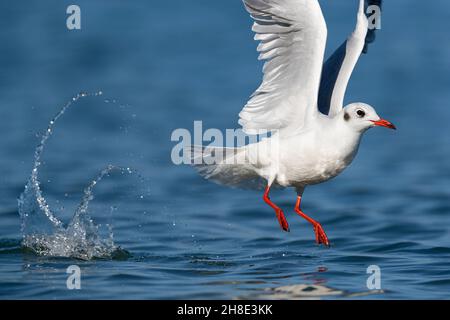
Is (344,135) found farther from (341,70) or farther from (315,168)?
(341,70)

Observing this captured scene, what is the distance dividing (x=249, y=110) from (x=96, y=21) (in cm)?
1349

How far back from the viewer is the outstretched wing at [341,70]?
9.26 meters

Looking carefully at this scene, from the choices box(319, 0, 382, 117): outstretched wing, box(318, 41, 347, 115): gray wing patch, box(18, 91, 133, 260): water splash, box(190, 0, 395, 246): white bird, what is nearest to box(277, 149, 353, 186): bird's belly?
box(190, 0, 395, 246): white bird

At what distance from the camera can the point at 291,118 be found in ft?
28.7

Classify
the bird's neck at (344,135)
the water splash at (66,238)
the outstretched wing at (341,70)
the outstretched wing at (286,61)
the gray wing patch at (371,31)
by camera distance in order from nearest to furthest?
1. the outstretched wing at (286,61)
2. the bird's neck at (344,135)
3. the water splash at (66,238)
4. the outstretched wing at (341,70)
5. the gray wing patch at (371,31)

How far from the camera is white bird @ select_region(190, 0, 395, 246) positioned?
26.7ft

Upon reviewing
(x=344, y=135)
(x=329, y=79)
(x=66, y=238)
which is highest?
(x=329, y=79)

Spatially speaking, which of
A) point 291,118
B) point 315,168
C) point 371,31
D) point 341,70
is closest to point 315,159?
point 315,168

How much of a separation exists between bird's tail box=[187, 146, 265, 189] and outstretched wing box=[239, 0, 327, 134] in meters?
0.30

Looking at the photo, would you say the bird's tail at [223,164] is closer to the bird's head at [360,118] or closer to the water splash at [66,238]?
the bird's head at [360,118]

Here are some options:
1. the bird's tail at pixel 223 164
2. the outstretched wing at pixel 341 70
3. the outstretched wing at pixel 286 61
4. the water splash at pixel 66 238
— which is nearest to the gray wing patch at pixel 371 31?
the outstretched wing at pixel 341 70

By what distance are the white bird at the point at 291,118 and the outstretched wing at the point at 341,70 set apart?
0.04 feet

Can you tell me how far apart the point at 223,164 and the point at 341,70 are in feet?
4.59

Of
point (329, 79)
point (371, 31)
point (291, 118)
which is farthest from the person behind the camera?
point (371, 31)
